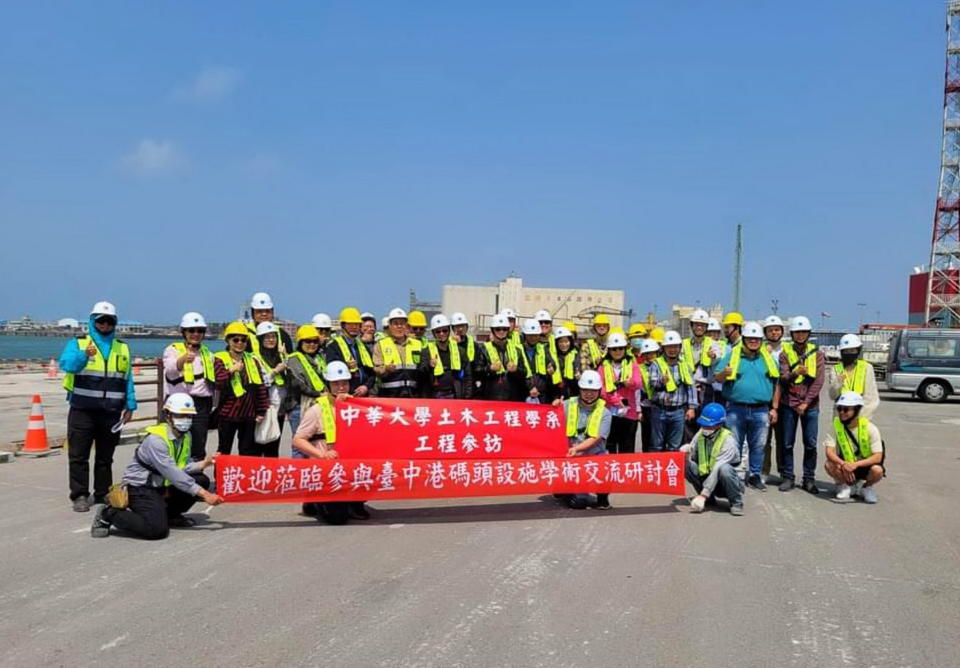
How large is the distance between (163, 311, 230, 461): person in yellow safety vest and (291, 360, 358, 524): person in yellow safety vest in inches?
46.4

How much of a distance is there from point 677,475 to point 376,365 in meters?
3.35

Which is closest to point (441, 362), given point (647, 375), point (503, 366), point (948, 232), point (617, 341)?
point (503, 366)

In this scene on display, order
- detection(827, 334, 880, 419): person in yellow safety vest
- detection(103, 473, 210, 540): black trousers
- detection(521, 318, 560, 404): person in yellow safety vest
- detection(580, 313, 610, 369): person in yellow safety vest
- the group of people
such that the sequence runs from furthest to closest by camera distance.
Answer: detection(580, 313, 610, 369): person in yellow safety vest → detection(521, 318, 560, 404): person in yellow safety vest → detection(827, 334, 880, 419): person in yellow safety vest → the group of people → detection(103, 473, 210, 540): black trousers

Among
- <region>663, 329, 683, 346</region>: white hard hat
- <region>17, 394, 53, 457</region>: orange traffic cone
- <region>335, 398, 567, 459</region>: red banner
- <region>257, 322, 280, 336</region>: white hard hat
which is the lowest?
<region>17, 394, 53, 457</region>: orange traffic cone

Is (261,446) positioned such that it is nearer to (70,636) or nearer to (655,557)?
(70,636)

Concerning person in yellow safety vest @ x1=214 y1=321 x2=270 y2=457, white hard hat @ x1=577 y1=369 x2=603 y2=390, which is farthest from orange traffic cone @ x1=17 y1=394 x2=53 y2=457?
white hard hat @ x1=577 y1=369 x2=603 y2=390

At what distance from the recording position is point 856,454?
24.4ft

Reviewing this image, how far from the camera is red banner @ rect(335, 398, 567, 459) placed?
6406 mm

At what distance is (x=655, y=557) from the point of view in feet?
17.6

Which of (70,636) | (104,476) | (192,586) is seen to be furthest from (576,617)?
(104,476)

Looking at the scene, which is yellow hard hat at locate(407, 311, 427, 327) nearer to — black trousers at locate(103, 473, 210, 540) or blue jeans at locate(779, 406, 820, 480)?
black trousers at locate(103, 473, 210, 540)

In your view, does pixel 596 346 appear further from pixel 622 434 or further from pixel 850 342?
pixel 850 342

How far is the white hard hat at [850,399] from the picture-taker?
24.1 feet

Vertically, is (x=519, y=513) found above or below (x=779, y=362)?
below
